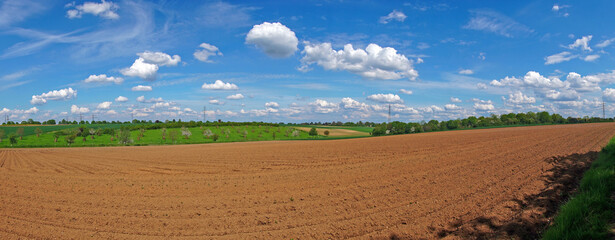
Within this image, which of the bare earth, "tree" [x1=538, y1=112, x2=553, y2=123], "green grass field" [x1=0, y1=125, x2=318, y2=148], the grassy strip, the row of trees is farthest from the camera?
"tree" [x1=538, y1=112, x2=553, y2=123]

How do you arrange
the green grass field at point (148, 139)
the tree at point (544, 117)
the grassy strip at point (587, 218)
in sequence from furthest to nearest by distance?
the tree at point (544, 117)
the green grass field at point (148, 139)
the grassy strip at point (587, 218)

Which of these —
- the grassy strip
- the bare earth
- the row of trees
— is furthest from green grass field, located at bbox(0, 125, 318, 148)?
the grassy strip

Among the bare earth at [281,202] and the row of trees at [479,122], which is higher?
the row of trees at [479,122]

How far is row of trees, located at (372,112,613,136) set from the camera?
9983 cm

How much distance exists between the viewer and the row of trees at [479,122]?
9983 cm

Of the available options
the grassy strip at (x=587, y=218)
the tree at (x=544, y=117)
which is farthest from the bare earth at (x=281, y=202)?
the tree at (x=544, y=117)

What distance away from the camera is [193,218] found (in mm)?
10438

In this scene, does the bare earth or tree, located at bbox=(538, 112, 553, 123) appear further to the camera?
tree, located at bbox=(538, 112, 553, 123)

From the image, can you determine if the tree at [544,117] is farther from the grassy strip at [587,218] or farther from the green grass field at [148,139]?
the grassy strip at [587,218]

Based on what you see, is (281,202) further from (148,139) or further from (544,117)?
(544,117)

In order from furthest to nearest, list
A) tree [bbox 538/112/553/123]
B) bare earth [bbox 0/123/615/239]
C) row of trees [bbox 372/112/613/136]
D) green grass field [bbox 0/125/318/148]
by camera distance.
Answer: tree [bbox 538/112/553/123], row of trees [bbox 372/112/613/136], green grass field [bbox 0/125/318/148], bare earth [bbox 0/123/615/239]

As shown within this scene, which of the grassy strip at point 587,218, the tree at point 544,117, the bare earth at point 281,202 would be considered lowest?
the bare earth at point 281,202

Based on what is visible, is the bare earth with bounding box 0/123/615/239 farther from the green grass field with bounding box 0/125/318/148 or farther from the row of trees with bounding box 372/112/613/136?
the row of trees with bounding box 372/112/613/136

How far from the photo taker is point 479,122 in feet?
371
